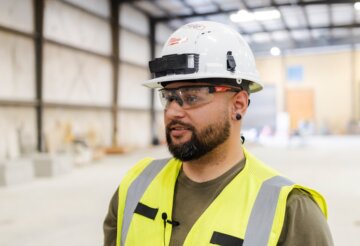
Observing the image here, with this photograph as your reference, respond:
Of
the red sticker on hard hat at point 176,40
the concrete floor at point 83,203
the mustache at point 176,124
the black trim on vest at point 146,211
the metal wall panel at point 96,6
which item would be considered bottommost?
the concrete floor at point 83,203

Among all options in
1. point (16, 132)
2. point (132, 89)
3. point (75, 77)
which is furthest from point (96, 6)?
point (16, 132)

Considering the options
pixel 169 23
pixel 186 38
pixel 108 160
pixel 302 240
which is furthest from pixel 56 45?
pixel 302 240

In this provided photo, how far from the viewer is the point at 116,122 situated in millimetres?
13289

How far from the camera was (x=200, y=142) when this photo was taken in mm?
1529

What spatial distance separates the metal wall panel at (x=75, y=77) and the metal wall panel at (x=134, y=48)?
1317mm

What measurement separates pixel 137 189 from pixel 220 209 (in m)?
0.46

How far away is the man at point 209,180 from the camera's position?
1359 mm

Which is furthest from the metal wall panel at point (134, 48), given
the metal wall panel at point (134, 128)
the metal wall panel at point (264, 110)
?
the metal wall panel at point (264, 110)

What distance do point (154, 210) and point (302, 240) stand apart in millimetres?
603

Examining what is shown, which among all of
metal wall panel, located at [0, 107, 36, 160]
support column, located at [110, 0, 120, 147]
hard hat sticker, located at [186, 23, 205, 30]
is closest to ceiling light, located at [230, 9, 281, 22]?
support column, located at [110, 0, 120, 147]

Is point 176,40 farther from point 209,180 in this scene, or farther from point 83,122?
point 83,122

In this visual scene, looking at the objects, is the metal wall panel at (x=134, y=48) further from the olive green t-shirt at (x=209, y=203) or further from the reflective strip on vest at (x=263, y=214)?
the reflective strip on vest at (x=263, y=214)

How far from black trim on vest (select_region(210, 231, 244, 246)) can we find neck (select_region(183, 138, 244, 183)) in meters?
0.28

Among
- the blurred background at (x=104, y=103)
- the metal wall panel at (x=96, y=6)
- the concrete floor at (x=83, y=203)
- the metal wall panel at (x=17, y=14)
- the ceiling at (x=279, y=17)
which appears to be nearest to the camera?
the concrete floor at (x=83, y=203)
